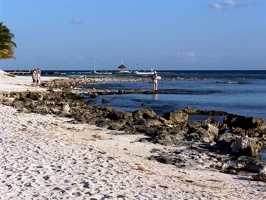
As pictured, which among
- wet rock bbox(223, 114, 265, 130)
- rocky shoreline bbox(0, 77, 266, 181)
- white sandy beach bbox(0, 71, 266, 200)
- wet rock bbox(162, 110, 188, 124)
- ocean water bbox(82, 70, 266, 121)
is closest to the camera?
white sandy beach bbox(0, 71, 266, 200)

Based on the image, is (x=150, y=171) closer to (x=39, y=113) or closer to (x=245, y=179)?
(x=245, y=179)

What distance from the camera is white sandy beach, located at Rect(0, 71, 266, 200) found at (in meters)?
7.47

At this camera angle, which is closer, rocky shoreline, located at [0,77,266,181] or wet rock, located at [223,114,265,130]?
rocky shoreline, located at [0,77,266,181]

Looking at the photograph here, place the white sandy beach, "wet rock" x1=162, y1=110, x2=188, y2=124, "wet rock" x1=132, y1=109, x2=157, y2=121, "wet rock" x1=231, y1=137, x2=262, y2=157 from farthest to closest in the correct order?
"wet rock" x1=132, y1=109, x2=157, y2=121
"wet rock" x1=162, y1=110, x2=188, y2=124
"wet rock" x1=231, y1=137, x2=262, y2=157
the white sandy beach

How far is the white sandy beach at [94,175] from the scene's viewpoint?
747cm

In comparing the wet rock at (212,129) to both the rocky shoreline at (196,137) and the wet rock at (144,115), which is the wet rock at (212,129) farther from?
the wet rock at (144,115)

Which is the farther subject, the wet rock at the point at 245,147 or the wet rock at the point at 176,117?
the wet rock at the point at 176,117

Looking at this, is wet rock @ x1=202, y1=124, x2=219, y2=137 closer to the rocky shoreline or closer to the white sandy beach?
the rocky shoreline

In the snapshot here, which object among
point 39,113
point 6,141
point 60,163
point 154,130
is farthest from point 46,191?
point 39,113

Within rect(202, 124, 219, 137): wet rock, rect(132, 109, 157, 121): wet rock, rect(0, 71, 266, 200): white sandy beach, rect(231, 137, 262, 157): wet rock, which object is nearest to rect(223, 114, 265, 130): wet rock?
rect(202, 124, 219, 137): wet rock

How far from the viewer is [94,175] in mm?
8531

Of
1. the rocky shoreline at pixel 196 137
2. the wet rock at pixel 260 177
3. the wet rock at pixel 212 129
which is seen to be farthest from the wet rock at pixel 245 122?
the wet rock at pixel 260 177


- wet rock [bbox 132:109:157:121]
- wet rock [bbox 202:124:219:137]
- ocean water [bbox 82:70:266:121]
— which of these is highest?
wet rock [bbox 132:109:157:121]

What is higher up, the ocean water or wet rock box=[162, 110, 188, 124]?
wet rock box=[162, 110, 188, 124]
